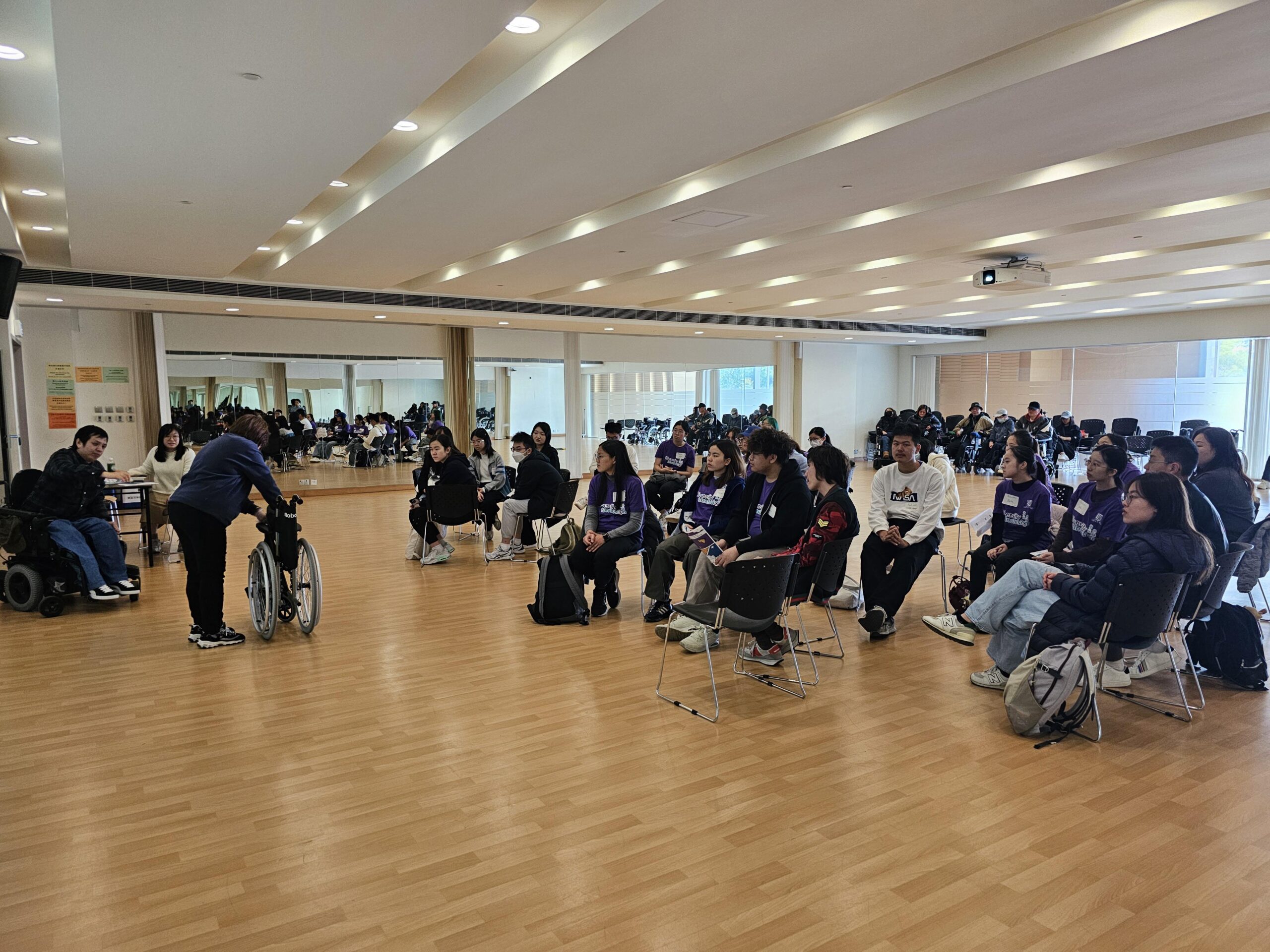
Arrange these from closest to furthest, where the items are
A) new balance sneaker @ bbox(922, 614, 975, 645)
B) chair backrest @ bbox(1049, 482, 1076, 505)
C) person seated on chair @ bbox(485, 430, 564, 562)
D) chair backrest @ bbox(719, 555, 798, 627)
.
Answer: chair backrest @ bbox(719, 555, 798, 627), new balance sneaker @ bbox(922, 614, 975, 645), chair backrest @ bbox(1049, 482, 1076, 505), person seated on chair @ bbox(485, 430, 564, 562)

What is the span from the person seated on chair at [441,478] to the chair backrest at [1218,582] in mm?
5877

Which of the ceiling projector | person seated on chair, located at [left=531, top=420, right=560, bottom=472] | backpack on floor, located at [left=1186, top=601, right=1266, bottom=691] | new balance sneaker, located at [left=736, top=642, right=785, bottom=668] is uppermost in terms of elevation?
the ceiling projector

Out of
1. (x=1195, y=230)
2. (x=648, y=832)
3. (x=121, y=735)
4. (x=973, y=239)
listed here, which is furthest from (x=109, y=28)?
(x=1195, y=230)

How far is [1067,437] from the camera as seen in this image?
667 inches

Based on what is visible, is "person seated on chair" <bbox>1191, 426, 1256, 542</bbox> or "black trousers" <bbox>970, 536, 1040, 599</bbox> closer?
"person seated on chair" <bbox>1191, 426, 1256, 542</bbox>

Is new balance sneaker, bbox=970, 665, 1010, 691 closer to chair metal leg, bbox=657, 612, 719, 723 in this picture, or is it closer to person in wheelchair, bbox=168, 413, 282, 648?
chair metal leg, bbox=657, 612, 719, 723

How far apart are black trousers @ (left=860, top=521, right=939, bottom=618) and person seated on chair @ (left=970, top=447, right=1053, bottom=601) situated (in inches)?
17.3

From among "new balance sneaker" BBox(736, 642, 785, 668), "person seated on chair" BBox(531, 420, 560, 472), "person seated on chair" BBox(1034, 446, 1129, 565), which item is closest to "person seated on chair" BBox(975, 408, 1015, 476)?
"person seated on chair" BBox(531, 420, 560, 472)

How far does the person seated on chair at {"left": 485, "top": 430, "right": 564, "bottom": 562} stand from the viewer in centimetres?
755

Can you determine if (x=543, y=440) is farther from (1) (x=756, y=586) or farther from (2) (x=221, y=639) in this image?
(1) (x=756, y=586)

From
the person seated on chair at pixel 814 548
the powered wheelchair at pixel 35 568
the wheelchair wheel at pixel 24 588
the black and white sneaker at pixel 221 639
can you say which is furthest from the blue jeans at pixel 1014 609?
the wheelchair wheel at pixel 24 588

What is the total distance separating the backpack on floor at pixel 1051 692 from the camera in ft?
12.5

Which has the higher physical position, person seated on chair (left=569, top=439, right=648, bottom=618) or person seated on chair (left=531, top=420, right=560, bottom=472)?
person seated on chair (left=531, top=420, right=560, bottom=472)

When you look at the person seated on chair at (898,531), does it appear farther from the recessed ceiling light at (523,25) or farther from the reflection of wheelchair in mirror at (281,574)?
the reflection of wheelchair in mirror at (281,574)
